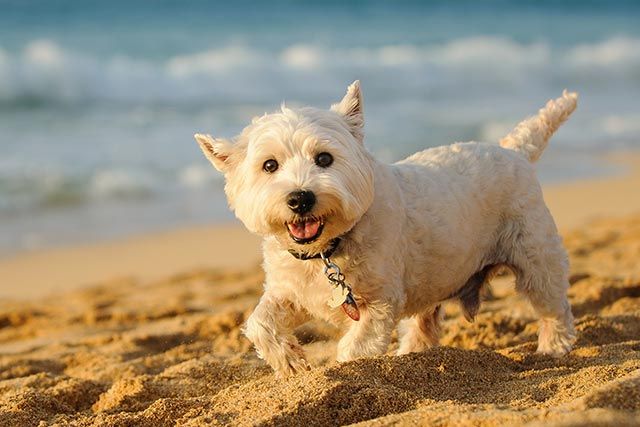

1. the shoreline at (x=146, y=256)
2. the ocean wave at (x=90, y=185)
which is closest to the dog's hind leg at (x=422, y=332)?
the shoreline at (x=146, y=256)

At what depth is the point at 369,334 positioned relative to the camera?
4.45 m

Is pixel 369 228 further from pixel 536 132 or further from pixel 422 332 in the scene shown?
pixel 536 132

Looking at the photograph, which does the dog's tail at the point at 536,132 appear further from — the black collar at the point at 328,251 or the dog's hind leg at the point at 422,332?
the black collar at the point at 328,251

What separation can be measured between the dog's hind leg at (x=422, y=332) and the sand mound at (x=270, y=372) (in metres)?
0.25

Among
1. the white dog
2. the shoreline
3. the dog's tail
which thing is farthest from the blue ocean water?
the white dog

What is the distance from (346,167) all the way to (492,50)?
77.5 ft

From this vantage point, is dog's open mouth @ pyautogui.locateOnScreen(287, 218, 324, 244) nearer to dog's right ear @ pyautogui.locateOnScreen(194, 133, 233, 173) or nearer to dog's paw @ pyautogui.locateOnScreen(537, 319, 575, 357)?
dog's right ear @ pyautogui.locateOnScreen(194, 133, 233, 173)

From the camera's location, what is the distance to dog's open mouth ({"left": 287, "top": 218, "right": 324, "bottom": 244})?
164 inches

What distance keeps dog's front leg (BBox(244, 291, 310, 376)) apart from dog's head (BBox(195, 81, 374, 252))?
0.37 meters

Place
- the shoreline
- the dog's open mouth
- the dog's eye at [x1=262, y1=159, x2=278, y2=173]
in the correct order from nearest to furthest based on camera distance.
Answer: the dog's open mouth → the dog's eye at [x1=262, y1=159, x2=278, y2=173] → the shoreline

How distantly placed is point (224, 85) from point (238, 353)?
622 inches

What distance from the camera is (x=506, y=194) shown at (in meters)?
5.25

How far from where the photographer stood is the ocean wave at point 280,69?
19.8m

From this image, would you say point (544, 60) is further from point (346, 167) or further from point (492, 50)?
point (346, 167)
